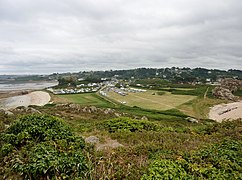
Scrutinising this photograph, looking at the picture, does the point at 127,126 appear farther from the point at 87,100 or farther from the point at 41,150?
the point at 87,100

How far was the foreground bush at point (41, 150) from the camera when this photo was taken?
5.72 m

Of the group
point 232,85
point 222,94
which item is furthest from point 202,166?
point 232,85

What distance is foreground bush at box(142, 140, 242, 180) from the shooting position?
5.50 meters

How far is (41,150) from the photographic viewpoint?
654 centimetres

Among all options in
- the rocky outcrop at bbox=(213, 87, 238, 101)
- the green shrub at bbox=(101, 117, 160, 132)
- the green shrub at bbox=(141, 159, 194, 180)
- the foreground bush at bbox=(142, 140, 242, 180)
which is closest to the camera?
the green shrub at bbox=(141, 159, 194, 180)

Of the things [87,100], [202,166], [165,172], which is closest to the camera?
[165,172]

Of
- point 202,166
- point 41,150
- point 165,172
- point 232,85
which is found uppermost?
point 41,150

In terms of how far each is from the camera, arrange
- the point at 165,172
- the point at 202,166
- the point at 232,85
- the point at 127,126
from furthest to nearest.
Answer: the point at 232,85 → the point at 127,126 → the point at 202,166 → the point at 165,172

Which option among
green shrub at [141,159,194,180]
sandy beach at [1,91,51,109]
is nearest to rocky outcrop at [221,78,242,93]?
sandy beach at [1,91,51,109]

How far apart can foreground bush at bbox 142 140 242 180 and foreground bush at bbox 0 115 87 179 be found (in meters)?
1.85

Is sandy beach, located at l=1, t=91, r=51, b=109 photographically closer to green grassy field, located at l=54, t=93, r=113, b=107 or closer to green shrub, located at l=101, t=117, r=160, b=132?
green grassy field, located at l=54, t=93, r=113, b=107

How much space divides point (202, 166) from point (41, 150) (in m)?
4.27

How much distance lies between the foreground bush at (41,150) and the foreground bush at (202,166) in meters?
1.85

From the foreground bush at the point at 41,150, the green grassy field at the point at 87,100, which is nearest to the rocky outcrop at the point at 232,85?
the green grassy field at the point at 87,100
